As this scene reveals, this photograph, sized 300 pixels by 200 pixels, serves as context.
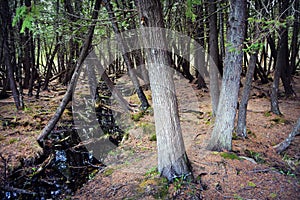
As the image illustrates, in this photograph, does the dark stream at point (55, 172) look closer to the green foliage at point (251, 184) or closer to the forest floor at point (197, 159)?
the forest floor at point (197, 159)

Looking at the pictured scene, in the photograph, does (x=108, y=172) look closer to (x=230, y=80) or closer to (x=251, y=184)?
(x=251, y=184)

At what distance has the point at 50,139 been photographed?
6672mm

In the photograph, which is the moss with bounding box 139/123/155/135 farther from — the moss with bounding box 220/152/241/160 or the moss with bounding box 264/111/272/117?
the moss with bounding box 264/111/272/117

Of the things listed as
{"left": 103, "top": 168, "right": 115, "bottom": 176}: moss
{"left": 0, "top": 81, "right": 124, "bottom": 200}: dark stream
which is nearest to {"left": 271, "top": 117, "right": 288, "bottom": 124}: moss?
{"left": 0, "top": 81, "right": 124, "bottom": 200}: dark stream

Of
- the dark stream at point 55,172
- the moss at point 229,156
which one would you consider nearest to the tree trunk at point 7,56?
the dark stream at point 55,172

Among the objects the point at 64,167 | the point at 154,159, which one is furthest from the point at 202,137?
Result: the point at 64,167

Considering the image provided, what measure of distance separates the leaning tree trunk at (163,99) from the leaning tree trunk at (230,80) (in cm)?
114

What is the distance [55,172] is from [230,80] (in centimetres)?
425

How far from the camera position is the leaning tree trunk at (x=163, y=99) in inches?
123

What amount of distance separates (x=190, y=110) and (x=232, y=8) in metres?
4.64

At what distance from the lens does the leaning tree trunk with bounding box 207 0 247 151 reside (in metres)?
3.93

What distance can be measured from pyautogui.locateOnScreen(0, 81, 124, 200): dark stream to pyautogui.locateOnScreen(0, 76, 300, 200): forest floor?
243 millimetres

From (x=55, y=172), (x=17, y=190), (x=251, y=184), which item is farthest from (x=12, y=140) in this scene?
(x=251, y=184)

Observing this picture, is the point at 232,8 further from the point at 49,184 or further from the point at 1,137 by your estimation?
the point at 1,137
